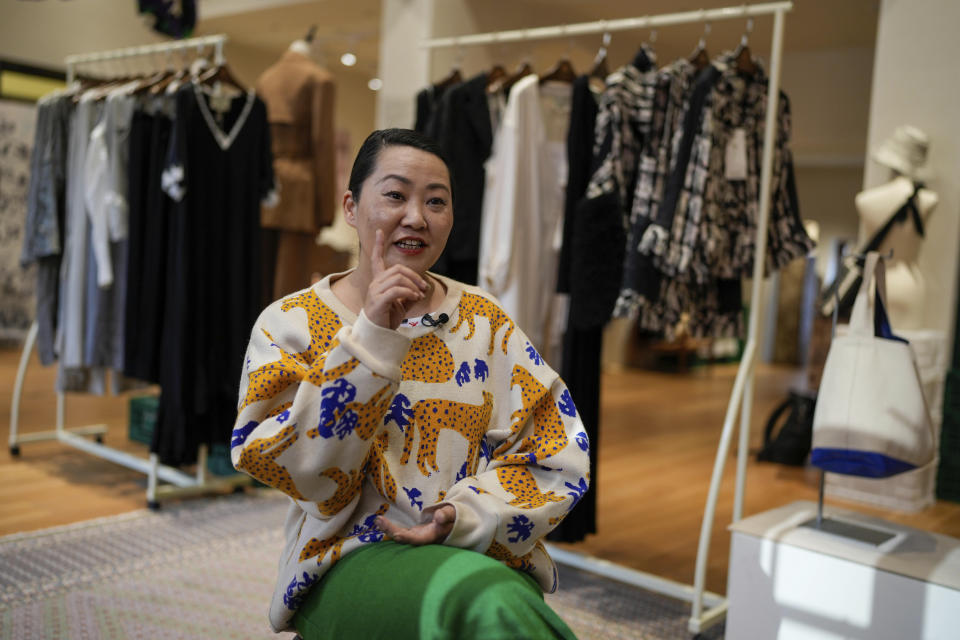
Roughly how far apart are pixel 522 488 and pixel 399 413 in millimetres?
236

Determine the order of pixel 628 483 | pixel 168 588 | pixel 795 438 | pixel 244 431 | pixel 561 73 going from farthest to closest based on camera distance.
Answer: pixel 795 438 < pixel 628 483 < pixel 561 73 < pixel 168 588 < pixel 244 431

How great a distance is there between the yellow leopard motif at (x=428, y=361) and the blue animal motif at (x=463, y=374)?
2cm

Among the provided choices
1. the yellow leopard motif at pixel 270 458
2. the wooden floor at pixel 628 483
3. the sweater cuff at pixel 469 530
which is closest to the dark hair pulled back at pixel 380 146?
the yellow leopard motif at pixel 270 458

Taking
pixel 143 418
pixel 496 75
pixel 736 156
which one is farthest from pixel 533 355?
pixel 143 418

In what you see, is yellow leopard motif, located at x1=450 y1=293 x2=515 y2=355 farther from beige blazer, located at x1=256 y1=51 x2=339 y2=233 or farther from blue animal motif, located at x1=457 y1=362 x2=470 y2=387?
beige blazer, located at x1=256 y1=51 x2=339 y2=233

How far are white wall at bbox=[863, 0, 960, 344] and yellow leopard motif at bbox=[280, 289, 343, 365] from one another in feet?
13.1

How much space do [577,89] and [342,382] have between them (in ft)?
6.41

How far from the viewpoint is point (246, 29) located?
7.73m

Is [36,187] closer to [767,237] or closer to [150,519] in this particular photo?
[150,519]

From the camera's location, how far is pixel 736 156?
2.72 m

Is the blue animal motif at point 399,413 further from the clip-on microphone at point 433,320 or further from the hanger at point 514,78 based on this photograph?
the hanger at point 514,78

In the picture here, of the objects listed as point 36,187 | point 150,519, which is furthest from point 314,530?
point 36,187

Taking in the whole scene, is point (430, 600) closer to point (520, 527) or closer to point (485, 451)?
point (520, 527)

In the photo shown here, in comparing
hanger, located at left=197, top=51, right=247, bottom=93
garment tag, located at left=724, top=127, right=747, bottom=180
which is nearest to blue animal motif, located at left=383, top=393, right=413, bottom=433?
garment tag, located at left=724, top=127, right=747, bottom=180
